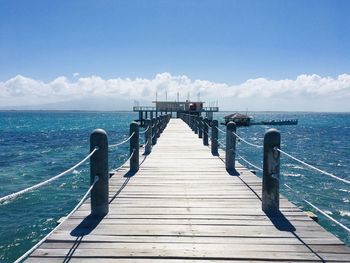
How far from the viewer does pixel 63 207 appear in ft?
43.2

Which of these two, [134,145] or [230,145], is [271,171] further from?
[134,145]

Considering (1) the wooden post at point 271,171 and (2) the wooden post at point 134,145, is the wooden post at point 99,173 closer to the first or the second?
(1) the wooden post at point 271,171

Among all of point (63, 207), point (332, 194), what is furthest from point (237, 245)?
point (332, 194)

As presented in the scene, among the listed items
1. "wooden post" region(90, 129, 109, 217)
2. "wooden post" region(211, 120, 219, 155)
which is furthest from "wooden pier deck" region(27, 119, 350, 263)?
"wooden post" region(211, 120, 219, 155)

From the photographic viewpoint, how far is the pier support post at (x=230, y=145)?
870cm

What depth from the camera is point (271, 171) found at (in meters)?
5.22

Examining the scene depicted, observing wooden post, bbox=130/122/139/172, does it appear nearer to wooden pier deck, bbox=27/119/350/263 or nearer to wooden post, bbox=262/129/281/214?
wooden pier deck, bbox=27/119/350/263

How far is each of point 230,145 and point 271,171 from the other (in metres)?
3.62

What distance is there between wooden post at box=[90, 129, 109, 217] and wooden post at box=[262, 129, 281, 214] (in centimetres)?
242

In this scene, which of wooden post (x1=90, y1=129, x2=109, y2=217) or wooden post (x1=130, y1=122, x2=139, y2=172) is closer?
wooden post (x1=90, y1=129, x2=109, y2=217)

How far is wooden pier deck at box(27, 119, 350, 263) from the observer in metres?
3.84

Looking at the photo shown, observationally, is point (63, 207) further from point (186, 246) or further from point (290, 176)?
point (290, 176)

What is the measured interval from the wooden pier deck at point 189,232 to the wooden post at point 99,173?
0.19m

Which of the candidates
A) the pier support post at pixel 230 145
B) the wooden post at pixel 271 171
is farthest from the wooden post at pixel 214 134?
the wooden post at pixel 271 171
